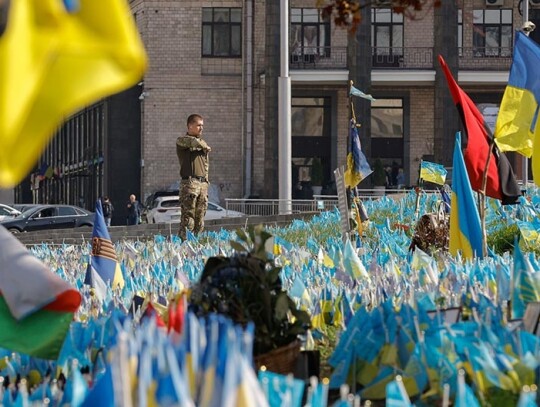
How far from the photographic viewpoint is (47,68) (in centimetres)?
304

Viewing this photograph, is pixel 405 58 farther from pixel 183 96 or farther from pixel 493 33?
pixel 183 96

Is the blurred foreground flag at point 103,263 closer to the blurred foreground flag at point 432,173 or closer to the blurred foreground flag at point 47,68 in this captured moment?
the blurred foreground flag at point 47,68

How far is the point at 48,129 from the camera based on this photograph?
3.02 meters

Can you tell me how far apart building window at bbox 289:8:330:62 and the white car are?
10.3 meters

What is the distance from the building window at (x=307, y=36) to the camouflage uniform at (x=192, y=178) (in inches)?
1286

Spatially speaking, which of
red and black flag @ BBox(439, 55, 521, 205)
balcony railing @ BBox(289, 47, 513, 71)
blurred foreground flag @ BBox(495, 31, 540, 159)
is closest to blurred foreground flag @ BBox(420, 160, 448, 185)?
blurred foreground flag @ BBox(495, 31, 540, 159)

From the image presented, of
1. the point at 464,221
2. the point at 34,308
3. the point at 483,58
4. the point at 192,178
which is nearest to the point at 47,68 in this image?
the point at 34,308

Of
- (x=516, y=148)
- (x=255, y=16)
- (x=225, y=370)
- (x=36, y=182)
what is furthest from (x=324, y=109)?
(x=225, y=370)

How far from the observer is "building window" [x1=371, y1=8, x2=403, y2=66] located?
4966cm

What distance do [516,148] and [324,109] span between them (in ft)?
132

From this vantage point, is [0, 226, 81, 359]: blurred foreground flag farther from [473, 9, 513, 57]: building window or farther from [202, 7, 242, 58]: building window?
[202, 7, 242, 58]: building window

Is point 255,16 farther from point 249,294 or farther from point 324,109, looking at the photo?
point 249,294

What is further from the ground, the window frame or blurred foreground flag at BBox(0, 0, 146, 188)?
the window frame

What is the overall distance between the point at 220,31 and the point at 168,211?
13.5 metres
